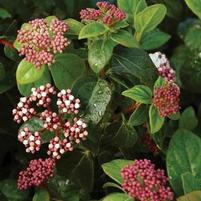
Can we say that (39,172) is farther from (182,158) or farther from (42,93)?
(182,158)

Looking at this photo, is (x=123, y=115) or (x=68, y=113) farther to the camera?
(x=123, y=115)

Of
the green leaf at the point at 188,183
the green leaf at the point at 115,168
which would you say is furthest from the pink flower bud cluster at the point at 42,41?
the green leaf at the point at 188,183

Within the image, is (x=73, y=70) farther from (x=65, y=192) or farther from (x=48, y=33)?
(x=65, y=192)

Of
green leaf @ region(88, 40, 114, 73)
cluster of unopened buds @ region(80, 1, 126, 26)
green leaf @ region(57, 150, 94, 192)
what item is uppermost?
cluster of unopened buds @ region(80, 1, 126, 26)

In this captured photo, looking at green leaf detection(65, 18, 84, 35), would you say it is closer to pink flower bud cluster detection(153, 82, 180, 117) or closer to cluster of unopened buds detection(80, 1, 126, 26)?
cluster of unopened buds detection(80, 1, 126, 26)

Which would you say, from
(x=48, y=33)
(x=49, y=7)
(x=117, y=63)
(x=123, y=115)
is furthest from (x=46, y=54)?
(x=49, y=7)

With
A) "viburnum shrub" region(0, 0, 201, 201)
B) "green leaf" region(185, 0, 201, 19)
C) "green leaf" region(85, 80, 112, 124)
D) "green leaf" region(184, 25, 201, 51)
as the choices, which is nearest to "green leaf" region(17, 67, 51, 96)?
"viburnum shrub" region(0, 0, 201, 201)
